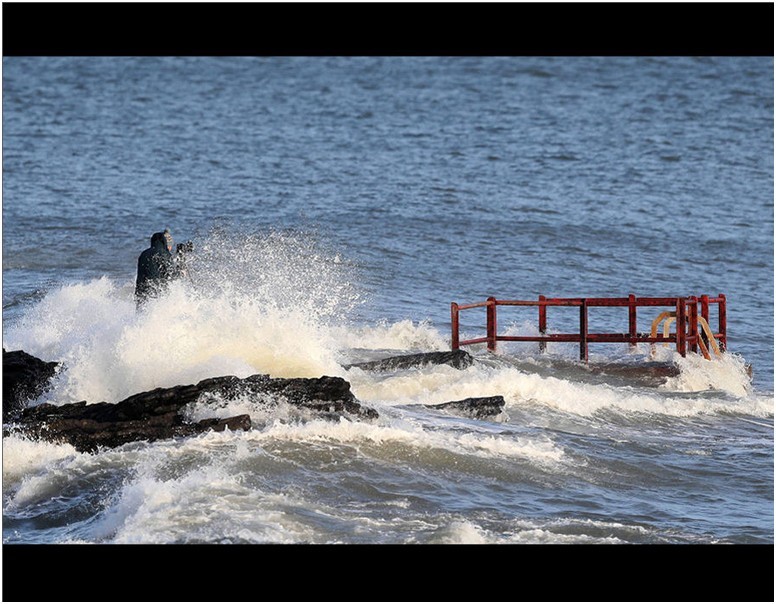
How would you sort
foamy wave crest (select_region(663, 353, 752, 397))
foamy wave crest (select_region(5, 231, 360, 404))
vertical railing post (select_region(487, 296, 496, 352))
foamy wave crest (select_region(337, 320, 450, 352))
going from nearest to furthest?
foamy wave crest (select_region(5, 231, 360, 404))
foamy wave crest (select_region(663, 353, 752, 397))
vertical railing post (select_region(487, 296, 496, 352))
foamy wave crest (select_region(337, 320, 450, 352))

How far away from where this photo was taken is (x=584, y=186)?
4166 cm

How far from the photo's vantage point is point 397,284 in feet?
89.8

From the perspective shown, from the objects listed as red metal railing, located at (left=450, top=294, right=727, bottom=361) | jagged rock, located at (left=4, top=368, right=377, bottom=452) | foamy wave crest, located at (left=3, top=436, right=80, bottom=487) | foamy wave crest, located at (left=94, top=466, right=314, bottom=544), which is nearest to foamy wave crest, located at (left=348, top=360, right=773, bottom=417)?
red metal railing, located at (left=450, top=294, right=727, bottom=361)

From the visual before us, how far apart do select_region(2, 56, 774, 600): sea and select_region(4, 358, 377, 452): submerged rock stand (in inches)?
6.6

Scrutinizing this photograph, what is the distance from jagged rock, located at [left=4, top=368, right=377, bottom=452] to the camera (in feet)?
40.0

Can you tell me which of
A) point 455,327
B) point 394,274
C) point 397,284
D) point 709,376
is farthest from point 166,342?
point 394,274

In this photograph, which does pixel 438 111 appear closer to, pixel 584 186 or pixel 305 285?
pixel 584 186

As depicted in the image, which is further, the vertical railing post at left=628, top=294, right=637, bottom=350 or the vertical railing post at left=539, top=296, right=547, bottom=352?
the vertical railing post at left=539, top=296, right=547, bottom=352

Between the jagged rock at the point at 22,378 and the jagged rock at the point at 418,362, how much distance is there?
4720 millimetres

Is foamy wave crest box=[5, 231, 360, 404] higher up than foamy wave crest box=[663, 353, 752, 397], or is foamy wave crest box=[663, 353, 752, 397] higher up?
foamy wave crest box=[5, 231, 360, 404]

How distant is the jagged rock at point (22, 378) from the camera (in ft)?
43.9

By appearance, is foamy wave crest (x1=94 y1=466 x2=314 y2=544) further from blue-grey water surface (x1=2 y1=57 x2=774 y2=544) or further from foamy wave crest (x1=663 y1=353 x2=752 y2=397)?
foamy wave crest (x1=663 y1=353 x2=752 y2=397)

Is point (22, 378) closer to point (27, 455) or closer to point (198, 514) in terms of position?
point (27, 455)

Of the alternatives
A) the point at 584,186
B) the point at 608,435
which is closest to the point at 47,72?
the point at 584,186
